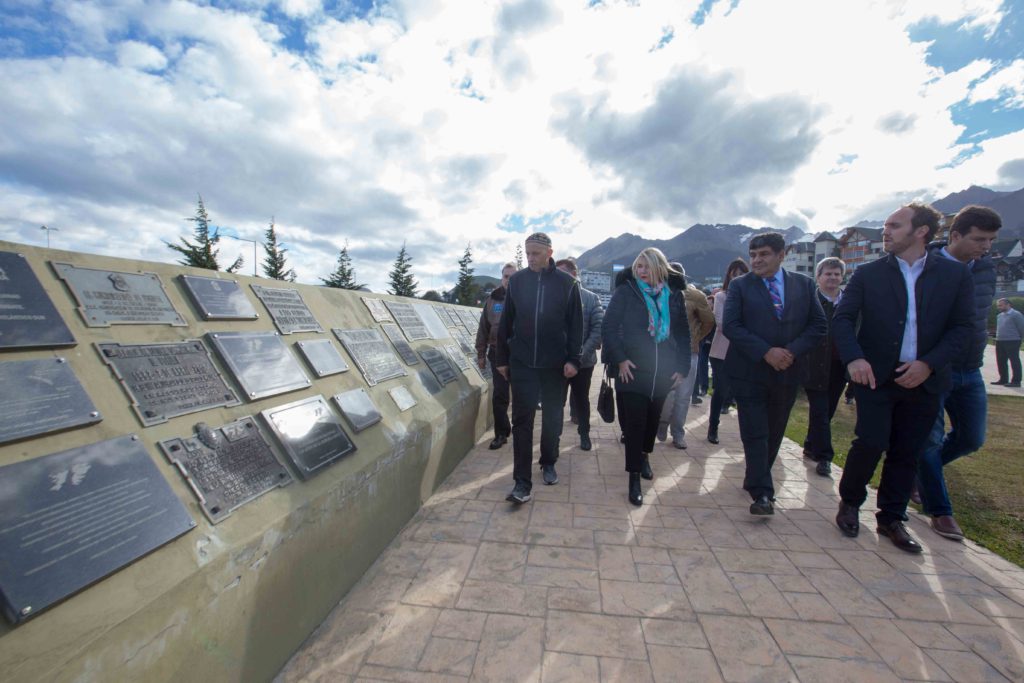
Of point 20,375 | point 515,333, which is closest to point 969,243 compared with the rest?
point 515,333

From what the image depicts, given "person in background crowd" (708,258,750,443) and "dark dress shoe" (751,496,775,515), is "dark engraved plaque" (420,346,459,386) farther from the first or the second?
"person in background crowd" (708,258,750,443)

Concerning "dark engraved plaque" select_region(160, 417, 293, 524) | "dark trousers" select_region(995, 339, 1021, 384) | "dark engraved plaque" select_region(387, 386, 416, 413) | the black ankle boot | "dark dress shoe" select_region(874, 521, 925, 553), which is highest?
"dark engraved plaque" select_region(160, 417, 293, 524)

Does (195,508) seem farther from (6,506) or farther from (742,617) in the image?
(742,617)

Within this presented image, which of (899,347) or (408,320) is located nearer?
(899,347)

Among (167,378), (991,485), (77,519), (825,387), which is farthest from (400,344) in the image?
(991,485)

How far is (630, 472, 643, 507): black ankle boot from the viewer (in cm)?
351

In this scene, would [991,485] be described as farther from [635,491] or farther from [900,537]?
[635,491]

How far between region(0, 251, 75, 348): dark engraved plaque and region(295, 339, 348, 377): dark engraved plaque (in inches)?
46.4

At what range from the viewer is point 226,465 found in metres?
1.95

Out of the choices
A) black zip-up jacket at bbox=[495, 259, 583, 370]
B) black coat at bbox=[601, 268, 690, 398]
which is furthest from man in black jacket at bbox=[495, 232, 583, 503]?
black coat at bbox=[601, 268, 690, 398]

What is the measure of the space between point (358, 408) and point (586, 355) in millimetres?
2656

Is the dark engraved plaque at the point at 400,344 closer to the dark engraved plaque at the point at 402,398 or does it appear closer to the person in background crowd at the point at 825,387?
the dark engraved plaque at the point at 402,398

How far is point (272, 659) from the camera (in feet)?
6.01

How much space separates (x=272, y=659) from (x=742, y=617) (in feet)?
7.13
